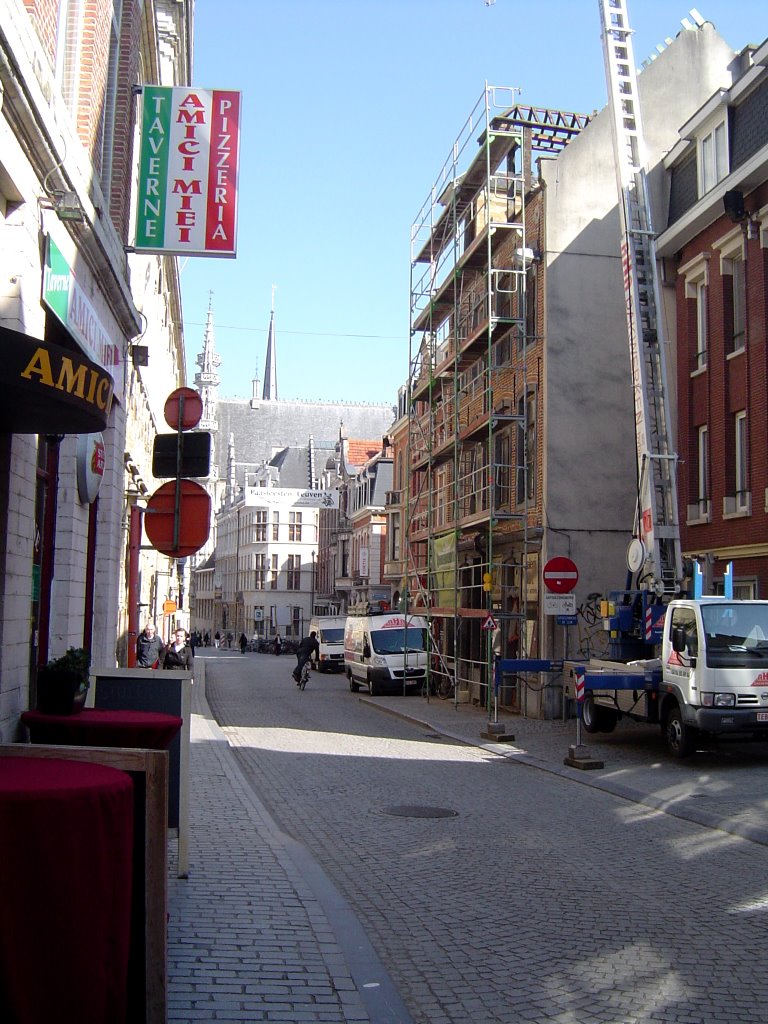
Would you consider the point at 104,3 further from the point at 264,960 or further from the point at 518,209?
the point at 518,209

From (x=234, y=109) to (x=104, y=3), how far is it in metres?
1.94

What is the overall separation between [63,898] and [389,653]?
28259 mm

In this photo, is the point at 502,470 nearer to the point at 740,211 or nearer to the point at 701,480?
the point at 701,480

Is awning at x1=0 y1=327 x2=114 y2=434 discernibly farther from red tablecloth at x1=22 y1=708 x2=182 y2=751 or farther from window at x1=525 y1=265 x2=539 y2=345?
window at x1=525 y1=265 x2=539 y2=345

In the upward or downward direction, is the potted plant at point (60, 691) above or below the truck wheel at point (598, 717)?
above

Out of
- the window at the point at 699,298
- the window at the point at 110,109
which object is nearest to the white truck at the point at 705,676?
the window at the point at 699,298

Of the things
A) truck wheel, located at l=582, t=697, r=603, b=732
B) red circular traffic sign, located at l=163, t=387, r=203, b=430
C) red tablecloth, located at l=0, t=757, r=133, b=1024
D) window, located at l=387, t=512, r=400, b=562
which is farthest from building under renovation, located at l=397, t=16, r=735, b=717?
window, located at l=387, t=512, r=400, b=562

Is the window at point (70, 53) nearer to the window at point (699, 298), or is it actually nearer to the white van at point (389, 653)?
the window at point (699, 298)

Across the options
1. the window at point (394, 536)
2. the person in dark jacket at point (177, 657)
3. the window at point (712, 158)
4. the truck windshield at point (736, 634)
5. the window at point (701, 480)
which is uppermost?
the window at point (712, 158)

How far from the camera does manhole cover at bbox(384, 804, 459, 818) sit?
10828 millimetres

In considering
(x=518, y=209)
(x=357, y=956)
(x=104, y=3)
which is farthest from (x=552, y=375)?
(x=357, y=956)

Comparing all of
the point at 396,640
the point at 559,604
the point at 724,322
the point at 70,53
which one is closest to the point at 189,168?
the point at 70,53

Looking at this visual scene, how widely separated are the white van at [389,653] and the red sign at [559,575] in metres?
11.7

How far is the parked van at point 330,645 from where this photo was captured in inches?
1885
